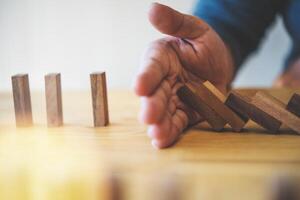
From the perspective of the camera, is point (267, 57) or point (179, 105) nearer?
point (179, 105)

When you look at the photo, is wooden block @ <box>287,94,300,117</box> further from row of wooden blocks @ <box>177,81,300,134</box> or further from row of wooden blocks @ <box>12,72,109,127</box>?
row of wooden blocks @ <box>12,72,109,127</box>

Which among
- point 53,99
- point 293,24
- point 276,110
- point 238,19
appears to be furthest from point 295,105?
point 293,24

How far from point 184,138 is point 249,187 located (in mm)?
120

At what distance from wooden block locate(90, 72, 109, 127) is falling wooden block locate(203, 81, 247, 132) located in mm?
128

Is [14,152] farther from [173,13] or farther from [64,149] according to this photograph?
[173,13]

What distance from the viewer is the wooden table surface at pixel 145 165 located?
0.38 m

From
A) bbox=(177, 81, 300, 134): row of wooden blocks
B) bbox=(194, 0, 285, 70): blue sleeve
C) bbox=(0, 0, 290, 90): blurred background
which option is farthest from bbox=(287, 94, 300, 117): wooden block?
bbox=(0, 0, 290, 90): blurred background

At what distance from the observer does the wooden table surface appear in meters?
0.38

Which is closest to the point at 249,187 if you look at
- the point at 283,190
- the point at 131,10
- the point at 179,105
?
the point at 283,190

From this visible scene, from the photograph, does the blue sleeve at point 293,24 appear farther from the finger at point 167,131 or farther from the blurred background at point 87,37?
the finger at point 167,131

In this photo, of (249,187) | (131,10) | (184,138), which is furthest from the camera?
(131,10)

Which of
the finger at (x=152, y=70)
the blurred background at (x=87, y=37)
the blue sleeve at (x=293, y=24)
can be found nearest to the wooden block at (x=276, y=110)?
the finger at (x=152, y=70)

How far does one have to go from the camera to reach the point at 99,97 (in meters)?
0.53

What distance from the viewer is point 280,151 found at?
1.40 feet
